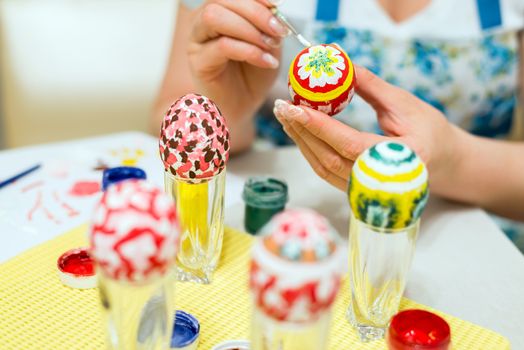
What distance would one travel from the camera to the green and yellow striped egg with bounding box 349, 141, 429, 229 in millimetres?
494

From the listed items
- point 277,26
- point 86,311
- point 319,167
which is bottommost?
point 86,311

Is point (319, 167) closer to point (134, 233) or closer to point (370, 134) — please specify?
point (370, 134)

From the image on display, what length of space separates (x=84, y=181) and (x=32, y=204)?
80 mm

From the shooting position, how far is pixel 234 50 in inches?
29.6

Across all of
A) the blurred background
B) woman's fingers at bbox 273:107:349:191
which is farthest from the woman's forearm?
the blurred background

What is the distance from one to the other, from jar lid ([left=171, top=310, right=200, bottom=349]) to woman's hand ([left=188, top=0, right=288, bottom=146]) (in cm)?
32

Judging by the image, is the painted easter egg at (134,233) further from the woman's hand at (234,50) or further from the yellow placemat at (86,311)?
the woman's hand at (234,50)

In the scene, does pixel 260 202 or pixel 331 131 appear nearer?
pixel 331 131

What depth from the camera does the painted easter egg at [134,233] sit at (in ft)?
1.43

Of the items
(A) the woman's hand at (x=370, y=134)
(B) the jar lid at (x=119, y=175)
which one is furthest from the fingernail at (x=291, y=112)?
(B) the jar lid at (x=119, y=175)

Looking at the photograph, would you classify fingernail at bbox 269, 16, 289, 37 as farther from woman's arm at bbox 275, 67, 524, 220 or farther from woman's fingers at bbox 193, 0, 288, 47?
woman's arm at bbox 275, 67, 524, 220

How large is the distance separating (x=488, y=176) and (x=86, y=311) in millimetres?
535

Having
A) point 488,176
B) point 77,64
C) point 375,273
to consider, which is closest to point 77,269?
point 375,273

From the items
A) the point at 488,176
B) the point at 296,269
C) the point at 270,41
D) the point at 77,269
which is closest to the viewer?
the point at 296,269
